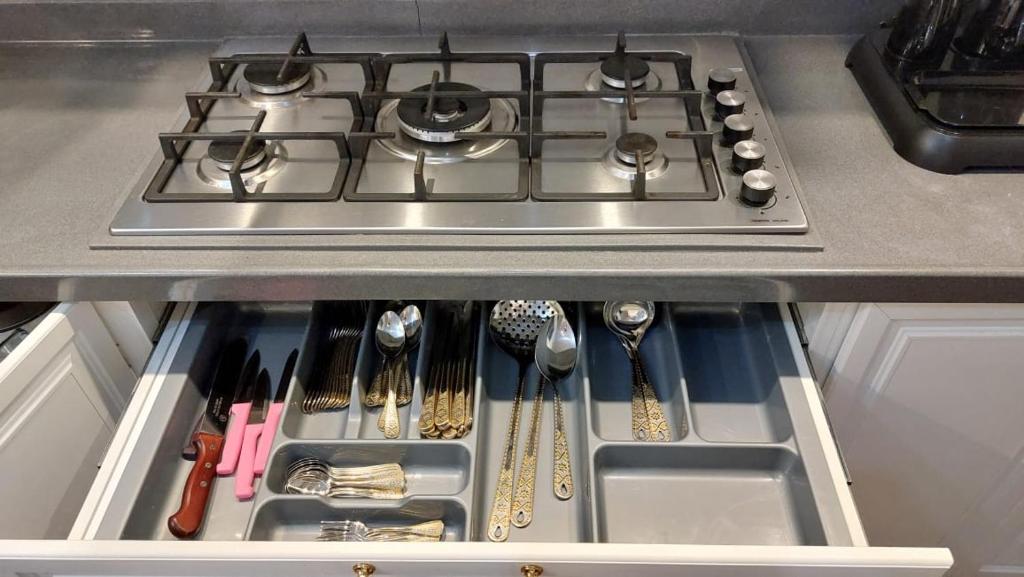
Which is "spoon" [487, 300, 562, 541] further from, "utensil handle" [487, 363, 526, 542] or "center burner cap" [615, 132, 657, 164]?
"center burner cap" [615, 132, 657, 164]

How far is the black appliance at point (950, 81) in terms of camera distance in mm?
802

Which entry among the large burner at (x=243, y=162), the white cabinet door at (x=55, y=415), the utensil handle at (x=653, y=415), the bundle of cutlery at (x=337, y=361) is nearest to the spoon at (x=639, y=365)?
the utensil handle at (x=653, y=415)

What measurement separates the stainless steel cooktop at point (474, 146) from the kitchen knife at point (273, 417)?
242 millimetres

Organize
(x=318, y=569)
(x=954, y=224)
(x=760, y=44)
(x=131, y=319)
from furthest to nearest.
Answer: (x=760, y=44) < (x=131, y=319) < (x=954, y=224) < (x=318, y=569)

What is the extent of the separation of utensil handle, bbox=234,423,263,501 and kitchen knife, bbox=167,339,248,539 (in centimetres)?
3

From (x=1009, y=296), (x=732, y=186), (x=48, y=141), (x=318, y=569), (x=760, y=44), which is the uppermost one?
(x=760, y=44)

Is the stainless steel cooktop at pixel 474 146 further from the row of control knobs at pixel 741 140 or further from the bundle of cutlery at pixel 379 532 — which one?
the bundle of cutlery at pixel 379 532

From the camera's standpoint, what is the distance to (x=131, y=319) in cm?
85

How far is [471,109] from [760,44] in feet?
1.64

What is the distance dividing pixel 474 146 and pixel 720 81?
13.5 inches

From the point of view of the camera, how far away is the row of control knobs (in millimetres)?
768

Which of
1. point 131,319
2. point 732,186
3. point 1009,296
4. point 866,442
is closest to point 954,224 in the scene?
point 1009,296

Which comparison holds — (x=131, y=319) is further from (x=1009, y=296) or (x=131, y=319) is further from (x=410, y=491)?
(x=1009, y=296)

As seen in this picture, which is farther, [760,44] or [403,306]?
[760,44]
